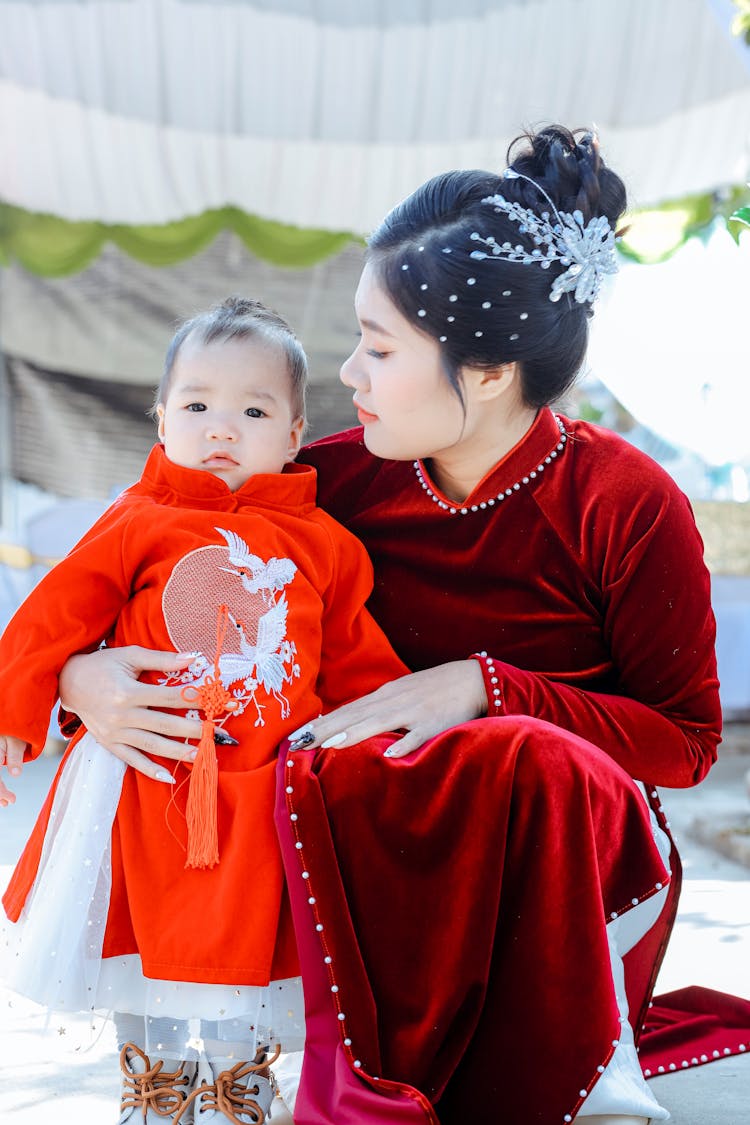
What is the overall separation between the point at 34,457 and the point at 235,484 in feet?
16.5

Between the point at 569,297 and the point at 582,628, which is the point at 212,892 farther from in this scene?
the point at 569,297

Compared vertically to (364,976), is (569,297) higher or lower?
higher

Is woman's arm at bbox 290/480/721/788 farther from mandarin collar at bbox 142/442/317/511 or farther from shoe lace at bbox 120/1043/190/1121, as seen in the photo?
shoe lace at bbox 120/1043/190/1121

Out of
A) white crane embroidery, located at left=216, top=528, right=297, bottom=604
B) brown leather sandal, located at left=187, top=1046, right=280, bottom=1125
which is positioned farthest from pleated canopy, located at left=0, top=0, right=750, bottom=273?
brown leather sandal, located at left=187, top=1046, right=280, bottom=1125

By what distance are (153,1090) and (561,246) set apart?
1.16 meters

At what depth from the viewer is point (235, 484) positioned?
5.36 feet

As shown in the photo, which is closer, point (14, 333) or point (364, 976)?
point (364, 976)

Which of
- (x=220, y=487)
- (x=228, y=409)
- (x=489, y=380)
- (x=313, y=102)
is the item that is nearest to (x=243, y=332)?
(x=228, y=409)

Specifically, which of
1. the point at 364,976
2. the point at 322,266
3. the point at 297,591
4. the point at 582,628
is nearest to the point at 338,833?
the point at 364,976

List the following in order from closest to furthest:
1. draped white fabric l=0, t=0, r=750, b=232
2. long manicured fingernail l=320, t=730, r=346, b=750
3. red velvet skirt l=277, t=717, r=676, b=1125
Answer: red velvet skirt l=277, t=717, r=676, b=1125, long manicured fingernail l=320, t=730, r=346, b=750, draped white fabric l=0, t=0, r=750, b=232

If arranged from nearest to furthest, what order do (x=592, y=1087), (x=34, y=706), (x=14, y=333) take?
1. (x=592, y=1087)
2. (x=34, y=706)
3. (x=14, y=333)

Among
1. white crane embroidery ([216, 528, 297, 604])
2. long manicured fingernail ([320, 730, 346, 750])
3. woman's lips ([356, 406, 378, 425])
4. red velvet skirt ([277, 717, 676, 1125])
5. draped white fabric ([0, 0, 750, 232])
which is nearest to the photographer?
red velvet skirt ([277, 717, 676, 1125])

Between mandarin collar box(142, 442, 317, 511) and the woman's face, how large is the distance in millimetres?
131

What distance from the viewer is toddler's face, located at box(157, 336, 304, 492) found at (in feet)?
5.26
